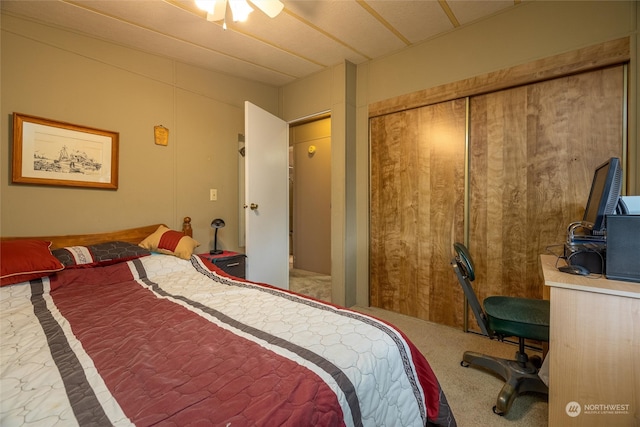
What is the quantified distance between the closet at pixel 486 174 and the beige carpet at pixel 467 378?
0.57ft

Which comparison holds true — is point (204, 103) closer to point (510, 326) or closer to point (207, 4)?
point (207, 4)

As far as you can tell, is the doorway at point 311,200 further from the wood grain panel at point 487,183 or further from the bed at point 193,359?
the bed at point 193,359

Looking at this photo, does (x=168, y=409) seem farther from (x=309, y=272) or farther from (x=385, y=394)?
(x=309, y=272)

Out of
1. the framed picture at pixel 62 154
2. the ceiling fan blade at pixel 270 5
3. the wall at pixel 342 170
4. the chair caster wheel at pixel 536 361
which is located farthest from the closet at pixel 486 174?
the framed picture at pixel 62 154

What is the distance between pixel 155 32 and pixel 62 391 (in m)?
2.70

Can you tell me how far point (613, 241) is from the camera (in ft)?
4.06

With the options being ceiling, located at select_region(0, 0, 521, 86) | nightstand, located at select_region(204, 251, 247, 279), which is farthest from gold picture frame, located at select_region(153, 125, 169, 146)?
nightstand, located at select_region(204, 251, 247, 279)

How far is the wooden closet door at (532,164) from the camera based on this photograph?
1.95m

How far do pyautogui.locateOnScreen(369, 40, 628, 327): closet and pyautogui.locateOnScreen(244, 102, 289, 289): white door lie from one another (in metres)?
1.12

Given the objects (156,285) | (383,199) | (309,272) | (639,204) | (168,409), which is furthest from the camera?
(309,272)

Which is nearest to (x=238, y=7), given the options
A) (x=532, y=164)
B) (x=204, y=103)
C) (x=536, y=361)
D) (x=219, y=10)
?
(x=219, y=10)

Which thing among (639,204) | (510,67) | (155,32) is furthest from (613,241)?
(155,32)

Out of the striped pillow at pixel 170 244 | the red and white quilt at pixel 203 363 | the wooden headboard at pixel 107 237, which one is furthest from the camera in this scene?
the striped pillow at pixel 170 244

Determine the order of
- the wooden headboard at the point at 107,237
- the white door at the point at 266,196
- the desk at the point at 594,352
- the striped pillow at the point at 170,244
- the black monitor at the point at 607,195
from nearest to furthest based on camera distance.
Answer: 1. the desk at the point at 594,352
2. the black monitor at the point at 607,195
3. the wooden headboard at the point at 107,237
4. the striped pillow at the point at 170,244
5. the white door at the point at 266,196
